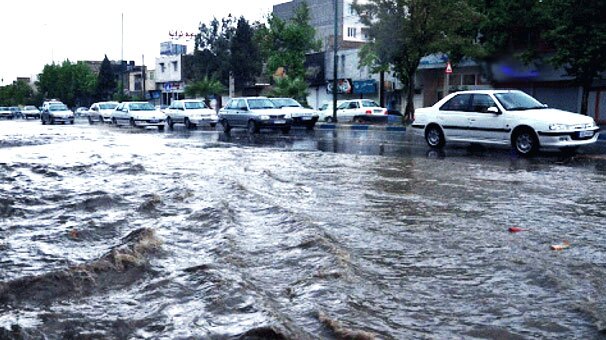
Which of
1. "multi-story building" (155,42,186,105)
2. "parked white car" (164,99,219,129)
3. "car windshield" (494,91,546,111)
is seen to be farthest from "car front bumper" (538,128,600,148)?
"multi-story building" (155,42,186,105)

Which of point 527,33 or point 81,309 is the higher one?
point 527,33

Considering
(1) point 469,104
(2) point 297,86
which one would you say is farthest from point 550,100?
(1) point 469,104

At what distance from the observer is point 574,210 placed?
287 inches

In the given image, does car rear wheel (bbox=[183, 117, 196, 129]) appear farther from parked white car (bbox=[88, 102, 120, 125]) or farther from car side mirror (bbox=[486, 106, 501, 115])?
car side mirror (bbox=[486, 106, 501, 115])

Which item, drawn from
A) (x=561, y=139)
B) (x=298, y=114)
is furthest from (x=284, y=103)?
(x=561, y=139)

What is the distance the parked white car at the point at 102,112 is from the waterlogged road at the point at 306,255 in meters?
29.8

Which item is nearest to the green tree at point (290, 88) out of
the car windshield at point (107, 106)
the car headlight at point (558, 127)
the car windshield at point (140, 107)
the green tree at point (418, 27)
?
the car windshield at point (140, 107)

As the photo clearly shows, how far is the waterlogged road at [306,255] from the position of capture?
387 cm

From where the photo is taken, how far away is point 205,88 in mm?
54719

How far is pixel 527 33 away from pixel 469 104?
17.0 m

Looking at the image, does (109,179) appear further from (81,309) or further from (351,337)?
(351,337)

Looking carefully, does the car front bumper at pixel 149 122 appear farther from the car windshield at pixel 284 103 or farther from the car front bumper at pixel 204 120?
the car windshield at pixel 284 103

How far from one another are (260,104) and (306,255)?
2009 cm

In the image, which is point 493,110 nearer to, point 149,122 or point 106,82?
point 149,122
